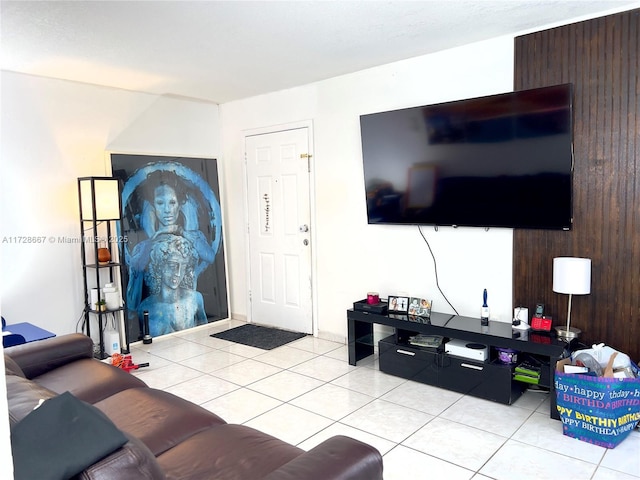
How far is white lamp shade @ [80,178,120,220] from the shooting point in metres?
4.14

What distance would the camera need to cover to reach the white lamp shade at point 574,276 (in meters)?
2.98

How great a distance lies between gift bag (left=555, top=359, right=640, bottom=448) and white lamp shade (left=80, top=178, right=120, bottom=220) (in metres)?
3.60

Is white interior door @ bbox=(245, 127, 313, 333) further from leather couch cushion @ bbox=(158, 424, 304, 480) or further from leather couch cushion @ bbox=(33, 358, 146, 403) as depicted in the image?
leather couch cushion @ bbox=(158, 424, 304, 480)

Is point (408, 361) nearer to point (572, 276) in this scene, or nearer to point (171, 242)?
point (572, 276)

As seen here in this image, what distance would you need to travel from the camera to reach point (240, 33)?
3250 millimetres

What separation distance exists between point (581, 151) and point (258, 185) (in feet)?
10.3

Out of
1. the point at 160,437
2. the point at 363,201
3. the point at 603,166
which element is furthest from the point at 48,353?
the point at 603,166

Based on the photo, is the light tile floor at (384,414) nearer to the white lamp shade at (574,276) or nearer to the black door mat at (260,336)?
Result: the black door mat at (260,336)

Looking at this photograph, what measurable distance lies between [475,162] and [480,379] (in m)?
1.50

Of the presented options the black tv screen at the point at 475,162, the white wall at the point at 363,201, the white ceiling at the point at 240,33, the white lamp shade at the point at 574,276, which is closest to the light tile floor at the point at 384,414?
the white wall at the point at 363,201

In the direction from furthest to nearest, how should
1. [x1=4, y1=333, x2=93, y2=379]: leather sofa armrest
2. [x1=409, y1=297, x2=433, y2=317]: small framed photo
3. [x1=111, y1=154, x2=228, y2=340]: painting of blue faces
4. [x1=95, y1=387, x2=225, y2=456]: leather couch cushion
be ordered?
[x1=111, y1=154, x2=228, y2=340]: painting of blue faces
[x1=409, y1=297, x2=433, y2=317]: small framed photo
[x1=4, y1=333, x2=93, y2=379]: leather sofa armrest
[x1=95, y1=387, x2=225, y2=456]: leather couch cushion

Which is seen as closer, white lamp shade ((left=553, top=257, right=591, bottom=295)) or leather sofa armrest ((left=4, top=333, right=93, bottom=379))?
leather sofa armrest ((left=4, top=333, right=93, bottom=379))

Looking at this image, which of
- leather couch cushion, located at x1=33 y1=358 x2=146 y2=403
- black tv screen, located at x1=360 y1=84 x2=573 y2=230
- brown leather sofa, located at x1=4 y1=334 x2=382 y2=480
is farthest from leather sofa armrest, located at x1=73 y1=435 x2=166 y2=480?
black tv screen, located at x1=360 y1=84 x2=573 y2=230

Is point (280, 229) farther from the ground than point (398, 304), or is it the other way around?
point (280, 229)
